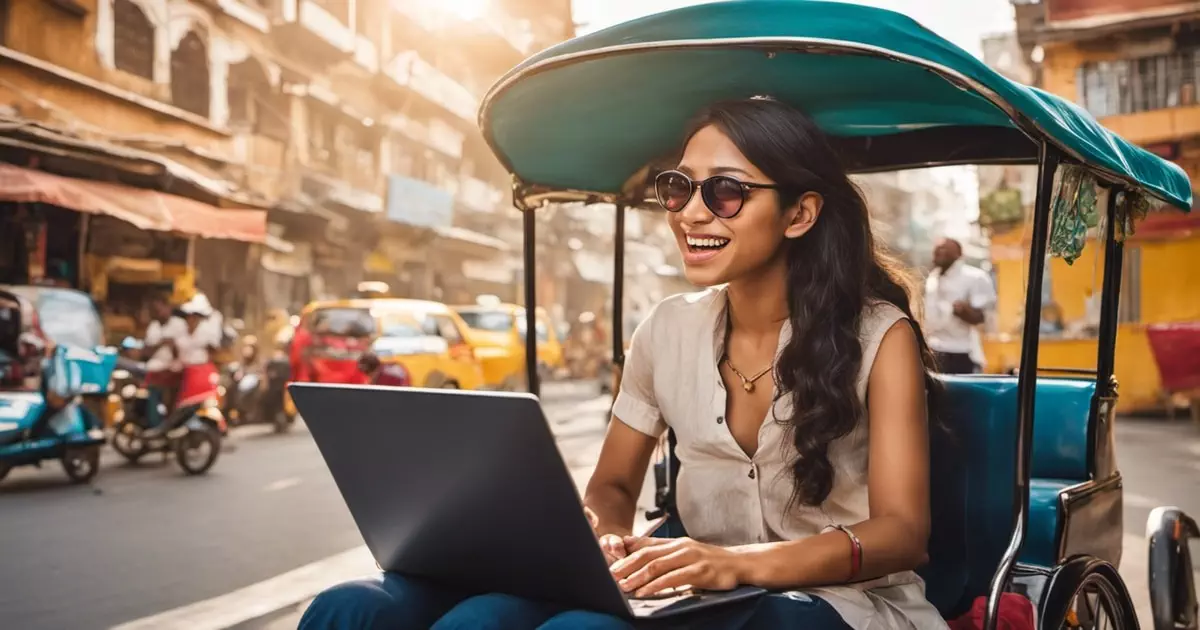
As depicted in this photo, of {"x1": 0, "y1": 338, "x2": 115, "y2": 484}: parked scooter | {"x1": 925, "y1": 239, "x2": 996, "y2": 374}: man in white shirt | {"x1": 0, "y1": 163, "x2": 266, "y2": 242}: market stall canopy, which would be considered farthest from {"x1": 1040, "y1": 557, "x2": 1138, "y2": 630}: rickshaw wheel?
{"x1": 0, "y1": 163, "x2": 266, "y2": 242}: market stall canopy

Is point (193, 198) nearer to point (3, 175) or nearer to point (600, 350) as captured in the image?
point (3, 175)

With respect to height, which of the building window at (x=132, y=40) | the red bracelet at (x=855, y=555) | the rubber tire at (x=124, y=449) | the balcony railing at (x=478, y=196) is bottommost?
the rubber tire at (x=124, y=449)

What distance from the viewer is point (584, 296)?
1697 inches

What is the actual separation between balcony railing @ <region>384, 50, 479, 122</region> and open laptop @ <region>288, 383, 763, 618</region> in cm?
2551

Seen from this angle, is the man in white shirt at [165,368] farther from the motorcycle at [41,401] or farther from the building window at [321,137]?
the building window at [321,137]

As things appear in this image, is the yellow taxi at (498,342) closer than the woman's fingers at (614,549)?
No

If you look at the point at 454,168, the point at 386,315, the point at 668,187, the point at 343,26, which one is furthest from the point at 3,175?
the point at 454,168

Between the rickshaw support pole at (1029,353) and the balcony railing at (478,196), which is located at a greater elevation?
the balcony railing at (478,196)

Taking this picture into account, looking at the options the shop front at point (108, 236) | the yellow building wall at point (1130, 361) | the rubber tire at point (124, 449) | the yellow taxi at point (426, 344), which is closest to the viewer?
the rubber tire at point (124, 449)

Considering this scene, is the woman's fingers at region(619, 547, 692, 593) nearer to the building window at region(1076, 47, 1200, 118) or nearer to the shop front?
the shop front

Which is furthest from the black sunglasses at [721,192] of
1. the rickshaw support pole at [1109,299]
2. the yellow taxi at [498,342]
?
the yellow taxi at [498,342]

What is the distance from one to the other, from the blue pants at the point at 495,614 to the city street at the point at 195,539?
2852 mm

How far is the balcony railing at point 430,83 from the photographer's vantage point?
2872 centimetres

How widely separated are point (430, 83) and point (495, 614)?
97.3ft
